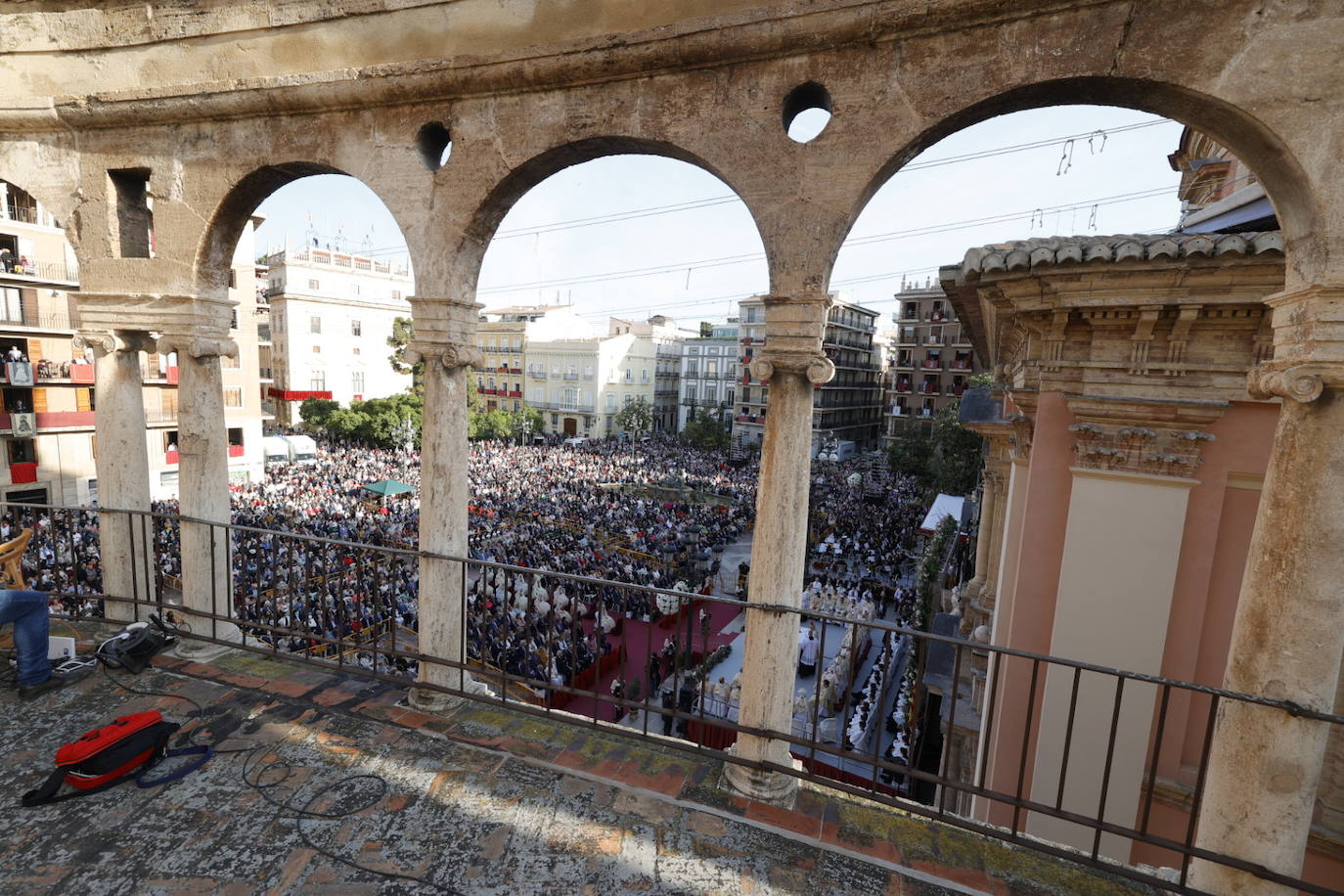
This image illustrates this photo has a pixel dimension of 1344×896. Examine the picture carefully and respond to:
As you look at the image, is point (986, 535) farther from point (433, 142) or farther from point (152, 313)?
point (152, 313)

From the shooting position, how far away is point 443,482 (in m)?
4.77

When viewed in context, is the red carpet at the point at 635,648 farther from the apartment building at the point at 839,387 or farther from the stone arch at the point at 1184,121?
the apartment building at the point at 839,387

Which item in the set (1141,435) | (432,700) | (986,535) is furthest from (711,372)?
(432,700)

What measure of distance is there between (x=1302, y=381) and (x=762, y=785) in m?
3.42

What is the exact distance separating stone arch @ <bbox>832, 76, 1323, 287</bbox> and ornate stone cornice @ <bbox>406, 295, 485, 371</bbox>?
2776 mm

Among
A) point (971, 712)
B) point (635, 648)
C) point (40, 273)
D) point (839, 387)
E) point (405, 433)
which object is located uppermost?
point (40, 273)

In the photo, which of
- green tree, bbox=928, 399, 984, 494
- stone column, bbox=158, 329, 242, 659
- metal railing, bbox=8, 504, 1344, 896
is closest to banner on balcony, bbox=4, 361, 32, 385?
metal railing, bbox=8, 504, 1344, 896

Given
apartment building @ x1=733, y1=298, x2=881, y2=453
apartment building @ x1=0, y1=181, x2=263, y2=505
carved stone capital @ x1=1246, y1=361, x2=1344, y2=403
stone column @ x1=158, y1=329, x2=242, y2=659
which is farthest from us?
apartment building @ x1=733, y1=298, x2=881, y2=453

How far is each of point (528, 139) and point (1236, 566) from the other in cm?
618

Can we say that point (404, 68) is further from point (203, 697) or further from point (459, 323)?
point (203, 697)

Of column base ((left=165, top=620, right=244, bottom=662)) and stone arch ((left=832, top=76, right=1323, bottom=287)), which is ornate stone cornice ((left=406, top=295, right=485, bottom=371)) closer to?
stone arch ((left=832, top=76, right=1323, bottom=287))

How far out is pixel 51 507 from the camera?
5.50 metres

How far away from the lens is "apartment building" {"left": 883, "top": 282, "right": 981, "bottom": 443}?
47.9 m

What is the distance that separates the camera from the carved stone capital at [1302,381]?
113 inches
